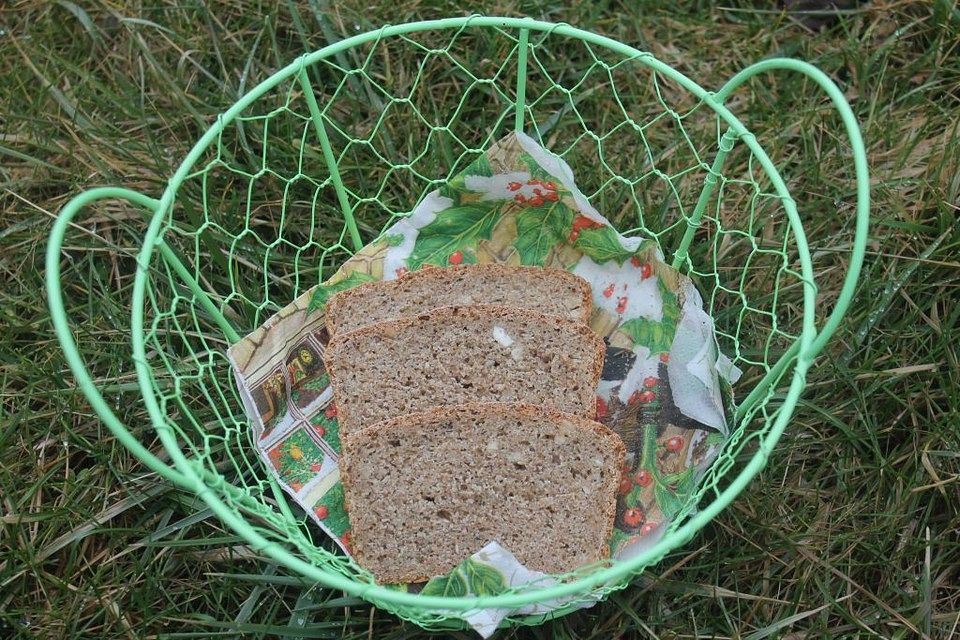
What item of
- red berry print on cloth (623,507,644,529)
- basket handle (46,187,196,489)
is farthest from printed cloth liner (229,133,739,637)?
basket handle (46,187,196,489)

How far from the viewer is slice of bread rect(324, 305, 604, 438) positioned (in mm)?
1975

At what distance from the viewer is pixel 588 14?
2.66 metres

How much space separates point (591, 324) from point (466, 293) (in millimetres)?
295

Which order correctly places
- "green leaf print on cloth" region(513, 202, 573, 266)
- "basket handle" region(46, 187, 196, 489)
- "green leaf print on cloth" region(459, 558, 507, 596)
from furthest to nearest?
"green leaf print on cloth" region(513, 202, 573, 266)
"green leaf print on cloth" region(459, 558, 507, 596)
"basket handle" region(46, 187, 196, 489)

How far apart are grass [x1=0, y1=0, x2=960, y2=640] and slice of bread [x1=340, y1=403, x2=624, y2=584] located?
0.19 meters

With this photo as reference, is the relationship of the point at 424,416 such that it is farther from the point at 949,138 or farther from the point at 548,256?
the point at 949,138

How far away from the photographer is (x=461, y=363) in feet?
6.51

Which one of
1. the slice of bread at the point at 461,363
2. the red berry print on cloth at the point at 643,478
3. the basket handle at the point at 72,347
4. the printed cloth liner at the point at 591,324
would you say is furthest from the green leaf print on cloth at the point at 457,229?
the basket handle at the point at 72,347

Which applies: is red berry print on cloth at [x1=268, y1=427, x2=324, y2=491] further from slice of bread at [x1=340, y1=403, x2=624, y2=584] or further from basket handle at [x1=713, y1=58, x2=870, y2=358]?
basket handle at [x1=713, y1=58, x2=870, y2=358]

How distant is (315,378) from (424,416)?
1.18ft

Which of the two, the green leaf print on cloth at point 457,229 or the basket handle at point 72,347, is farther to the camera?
the green leaf print on cloth at point 457,229

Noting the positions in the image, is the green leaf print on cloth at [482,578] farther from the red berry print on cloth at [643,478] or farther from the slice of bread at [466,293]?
the slice of bread at [466,293]

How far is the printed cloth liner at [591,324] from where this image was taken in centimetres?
197

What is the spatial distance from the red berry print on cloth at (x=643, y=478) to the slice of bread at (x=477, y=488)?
116 mm
